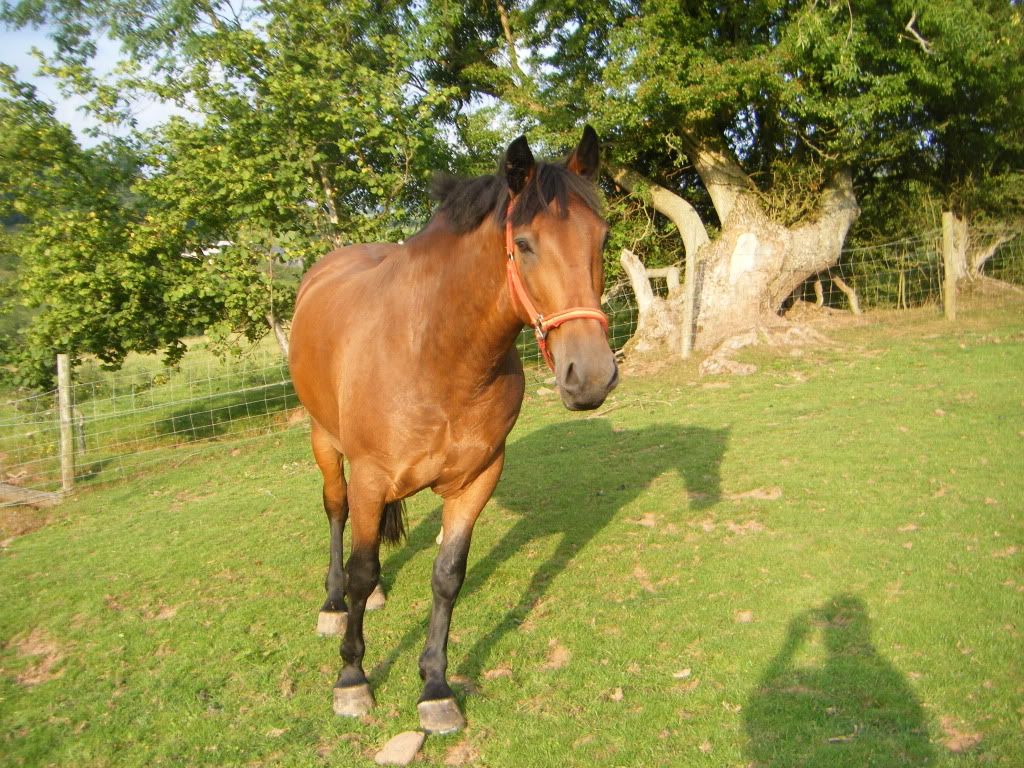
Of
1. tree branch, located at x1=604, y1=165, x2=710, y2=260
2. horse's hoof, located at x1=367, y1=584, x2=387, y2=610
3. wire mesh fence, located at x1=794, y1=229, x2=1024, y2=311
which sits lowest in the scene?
horse's hoof, located at x1=367, y1=584, x2=387, y2=610

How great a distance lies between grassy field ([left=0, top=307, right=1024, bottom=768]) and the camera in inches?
113

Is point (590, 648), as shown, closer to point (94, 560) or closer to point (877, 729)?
point (877, 729)

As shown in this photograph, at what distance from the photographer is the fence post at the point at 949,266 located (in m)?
12.8

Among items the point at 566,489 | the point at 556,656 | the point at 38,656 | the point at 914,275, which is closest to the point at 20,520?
the point at 38,656

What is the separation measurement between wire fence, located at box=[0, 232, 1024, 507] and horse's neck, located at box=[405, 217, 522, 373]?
493 centimetres

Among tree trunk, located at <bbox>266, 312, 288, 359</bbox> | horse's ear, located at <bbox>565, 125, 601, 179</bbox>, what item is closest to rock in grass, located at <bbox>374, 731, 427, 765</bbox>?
horse's ear, located at <bbox>565, 125, 601, 179</bbox>

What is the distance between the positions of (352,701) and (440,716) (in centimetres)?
47

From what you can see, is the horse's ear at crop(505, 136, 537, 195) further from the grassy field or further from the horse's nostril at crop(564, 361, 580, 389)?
the grassy field

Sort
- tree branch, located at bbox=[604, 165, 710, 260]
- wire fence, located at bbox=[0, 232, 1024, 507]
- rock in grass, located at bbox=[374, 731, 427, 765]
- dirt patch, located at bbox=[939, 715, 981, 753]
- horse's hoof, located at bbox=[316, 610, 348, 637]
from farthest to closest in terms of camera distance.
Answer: tree branch, located at bbox=[604, 165, 710, 260] < wire fence, located at bbox=[0, 232, 1024, 507] < horse's hoof, located at bbox=[316, 610, 348, 637] < rock in grass, located at bbox=[374, 731, 427, 765] < dirt patch, located at bbox=[939, 715, 981, 753]

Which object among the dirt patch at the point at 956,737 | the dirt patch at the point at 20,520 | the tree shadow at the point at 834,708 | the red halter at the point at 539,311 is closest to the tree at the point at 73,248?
the dirt patch at the point at 20,520

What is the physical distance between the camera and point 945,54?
35.7 feet

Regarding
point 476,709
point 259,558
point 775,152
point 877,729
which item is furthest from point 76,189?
point 775,152

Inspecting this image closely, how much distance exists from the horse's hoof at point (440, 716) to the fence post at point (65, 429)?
6594mm

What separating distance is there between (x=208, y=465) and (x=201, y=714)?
5798mm
